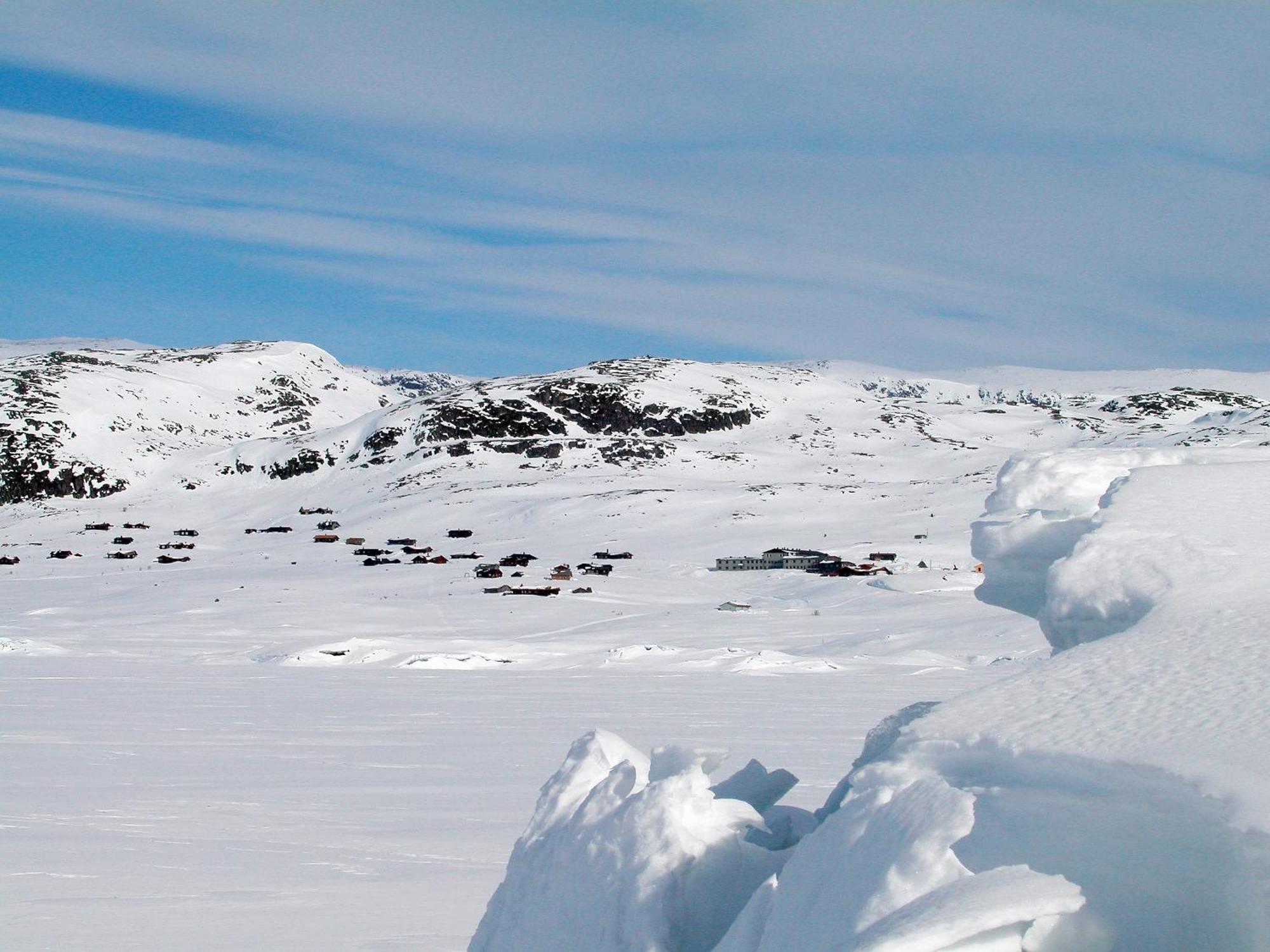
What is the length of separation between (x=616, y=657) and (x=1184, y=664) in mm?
20640

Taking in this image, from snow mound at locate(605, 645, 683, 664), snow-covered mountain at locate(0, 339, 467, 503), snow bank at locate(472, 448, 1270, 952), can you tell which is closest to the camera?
snow bank at locate(472, 448, 1270, 952)

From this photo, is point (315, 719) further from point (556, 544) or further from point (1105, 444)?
point (1105, 444)

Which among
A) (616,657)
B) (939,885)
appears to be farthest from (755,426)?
(939,885)

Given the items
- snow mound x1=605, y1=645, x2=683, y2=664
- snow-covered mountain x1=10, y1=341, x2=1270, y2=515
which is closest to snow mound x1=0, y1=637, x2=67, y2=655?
snow mound x1=605, y1=645, x2=683, y2=664

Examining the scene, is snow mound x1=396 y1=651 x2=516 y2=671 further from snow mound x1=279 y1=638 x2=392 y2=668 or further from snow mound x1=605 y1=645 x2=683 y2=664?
snow mound x1=605 y1=645 x2=683 y2=664

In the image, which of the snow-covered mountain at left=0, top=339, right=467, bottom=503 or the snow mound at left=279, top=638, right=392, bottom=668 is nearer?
the snow mound at left=279, top=638, right=392, bottom=668

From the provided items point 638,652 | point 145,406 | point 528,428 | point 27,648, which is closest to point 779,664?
point 638,652

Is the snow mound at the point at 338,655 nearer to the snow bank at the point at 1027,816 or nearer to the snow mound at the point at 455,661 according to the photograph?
the snow mound at the point at 455,661

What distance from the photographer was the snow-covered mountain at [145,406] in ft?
257

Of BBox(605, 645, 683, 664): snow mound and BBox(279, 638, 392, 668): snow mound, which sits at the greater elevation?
BBox(279, 638, 392, 668): snow mound

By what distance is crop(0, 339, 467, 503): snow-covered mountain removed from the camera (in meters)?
78.4

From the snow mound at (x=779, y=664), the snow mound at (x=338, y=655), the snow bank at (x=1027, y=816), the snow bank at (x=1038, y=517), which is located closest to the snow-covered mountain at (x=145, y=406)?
the snow mound at (x=338, y=655)

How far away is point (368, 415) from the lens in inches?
3531

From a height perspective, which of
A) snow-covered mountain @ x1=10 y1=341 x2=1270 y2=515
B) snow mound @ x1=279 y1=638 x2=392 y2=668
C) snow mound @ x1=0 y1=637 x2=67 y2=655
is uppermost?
snow-covered mountain @ x1=10 y1=341 x2=1270 y2=515
